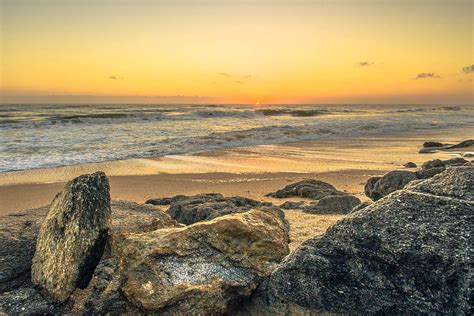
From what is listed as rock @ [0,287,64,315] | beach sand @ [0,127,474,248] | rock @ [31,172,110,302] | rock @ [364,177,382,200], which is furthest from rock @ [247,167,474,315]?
rock @ [364,177,382,200]

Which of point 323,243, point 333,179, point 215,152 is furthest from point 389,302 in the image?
point 215,152

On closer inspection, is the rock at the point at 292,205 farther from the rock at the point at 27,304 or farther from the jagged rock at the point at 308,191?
the rock at the point at 27,304

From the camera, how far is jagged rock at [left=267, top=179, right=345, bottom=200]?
8.36m

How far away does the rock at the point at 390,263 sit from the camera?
8.92 ft

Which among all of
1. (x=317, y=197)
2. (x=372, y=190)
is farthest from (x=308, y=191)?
(x=372, y=190)

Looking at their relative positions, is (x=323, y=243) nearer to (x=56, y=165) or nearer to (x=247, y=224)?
(x=247, y=224)

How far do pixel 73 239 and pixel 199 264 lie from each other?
1098 mm

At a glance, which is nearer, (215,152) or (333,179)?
(333,179)

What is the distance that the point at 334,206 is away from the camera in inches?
273

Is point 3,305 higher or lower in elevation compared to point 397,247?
lower

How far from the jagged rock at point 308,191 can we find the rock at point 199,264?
456cm

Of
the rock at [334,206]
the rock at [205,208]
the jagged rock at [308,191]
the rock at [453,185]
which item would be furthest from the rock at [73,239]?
the jagged rock at [308,191]

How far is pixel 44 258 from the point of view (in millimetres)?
3480

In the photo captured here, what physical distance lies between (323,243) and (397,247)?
0.57 metres
